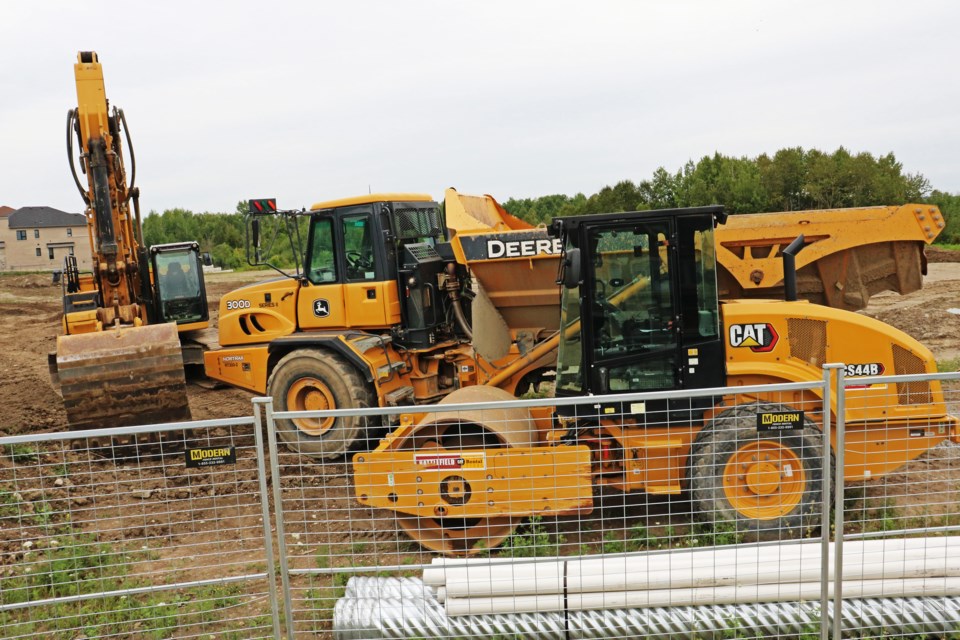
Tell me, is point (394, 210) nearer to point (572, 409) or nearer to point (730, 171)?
point (572, 409)

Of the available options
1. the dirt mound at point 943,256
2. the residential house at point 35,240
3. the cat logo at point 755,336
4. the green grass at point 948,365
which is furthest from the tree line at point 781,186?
the residential house at point 35,240

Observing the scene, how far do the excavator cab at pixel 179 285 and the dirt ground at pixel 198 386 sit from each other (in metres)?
1.17

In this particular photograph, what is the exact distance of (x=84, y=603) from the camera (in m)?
5.79

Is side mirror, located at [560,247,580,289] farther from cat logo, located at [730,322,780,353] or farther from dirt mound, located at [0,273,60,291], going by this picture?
dirt mound, located at [0,273,60,291]

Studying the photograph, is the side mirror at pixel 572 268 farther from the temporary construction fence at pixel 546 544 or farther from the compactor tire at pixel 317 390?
the compactor tire at pixel 317 390

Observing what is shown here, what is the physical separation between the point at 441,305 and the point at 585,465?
173 inches

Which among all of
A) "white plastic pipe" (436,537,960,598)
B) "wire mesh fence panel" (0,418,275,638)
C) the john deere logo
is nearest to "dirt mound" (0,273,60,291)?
the john deere logo

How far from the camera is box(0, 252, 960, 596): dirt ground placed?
721 cm

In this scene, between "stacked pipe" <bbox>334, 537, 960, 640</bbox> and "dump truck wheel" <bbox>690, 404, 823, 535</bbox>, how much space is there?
3.87 feet

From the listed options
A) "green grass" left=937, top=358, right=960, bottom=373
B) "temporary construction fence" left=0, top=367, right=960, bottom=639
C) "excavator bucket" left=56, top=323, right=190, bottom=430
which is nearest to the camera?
"temporary construction fence" left=0, top=367, right=960, bottom=639

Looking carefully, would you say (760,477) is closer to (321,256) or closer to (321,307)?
(321,307)

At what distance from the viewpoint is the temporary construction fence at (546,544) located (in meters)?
4.47

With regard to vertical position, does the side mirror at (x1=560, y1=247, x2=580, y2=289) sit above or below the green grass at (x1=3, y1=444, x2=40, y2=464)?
above

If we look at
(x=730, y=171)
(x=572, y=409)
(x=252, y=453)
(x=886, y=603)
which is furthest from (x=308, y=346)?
(x=730, y=171)
